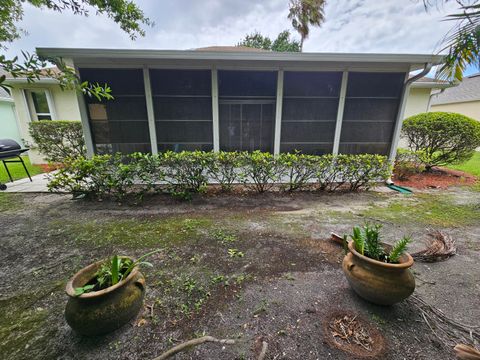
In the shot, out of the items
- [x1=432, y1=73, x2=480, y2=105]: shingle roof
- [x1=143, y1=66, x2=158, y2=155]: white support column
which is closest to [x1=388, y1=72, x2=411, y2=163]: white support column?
[x1=143, y1=66, x2=158, y2=155]: white support column

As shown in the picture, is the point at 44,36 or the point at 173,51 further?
the point at 44,36

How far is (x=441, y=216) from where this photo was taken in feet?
12.2

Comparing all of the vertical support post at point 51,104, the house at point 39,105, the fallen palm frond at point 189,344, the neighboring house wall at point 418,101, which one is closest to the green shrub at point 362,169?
the fallen palm frond at point 189,344

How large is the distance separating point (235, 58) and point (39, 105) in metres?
8.47

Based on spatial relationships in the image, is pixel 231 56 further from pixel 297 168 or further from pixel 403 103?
pixel 403 103

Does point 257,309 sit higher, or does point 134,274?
point 134,274

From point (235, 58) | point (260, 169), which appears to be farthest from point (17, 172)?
point (260, 169)

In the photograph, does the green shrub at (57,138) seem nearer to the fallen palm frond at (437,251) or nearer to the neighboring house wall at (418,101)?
the fallen palm frond at (437,251)

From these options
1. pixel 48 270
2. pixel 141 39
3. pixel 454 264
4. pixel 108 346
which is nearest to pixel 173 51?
pixel 141 39

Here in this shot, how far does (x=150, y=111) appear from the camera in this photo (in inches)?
199

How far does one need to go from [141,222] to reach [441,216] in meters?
5.47

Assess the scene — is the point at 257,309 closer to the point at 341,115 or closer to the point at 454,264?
the point at 454,264

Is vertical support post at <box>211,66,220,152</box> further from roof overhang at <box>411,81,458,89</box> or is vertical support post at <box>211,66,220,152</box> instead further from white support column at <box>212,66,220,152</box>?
roof overhang at <box>411,81,458,89</box>

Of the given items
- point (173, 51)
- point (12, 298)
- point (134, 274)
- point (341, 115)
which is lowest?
point (12, 298)
